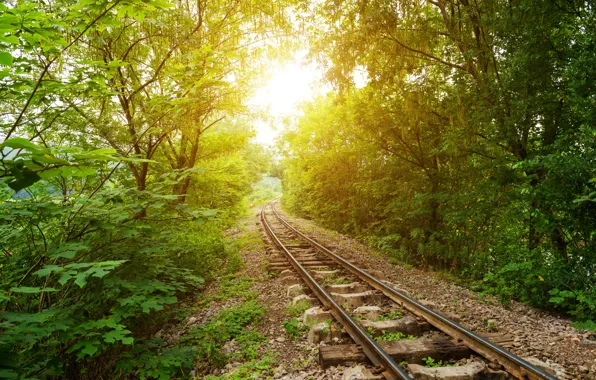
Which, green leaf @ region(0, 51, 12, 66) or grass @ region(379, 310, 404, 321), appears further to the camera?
grass @ region(379, 310, 404, 321)

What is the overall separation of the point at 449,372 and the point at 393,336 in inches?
41.1

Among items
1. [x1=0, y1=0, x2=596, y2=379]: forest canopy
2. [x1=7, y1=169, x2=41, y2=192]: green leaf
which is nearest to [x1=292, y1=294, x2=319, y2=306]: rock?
[x1=0, y1=0, x2=596, y2=379]: forest canopy

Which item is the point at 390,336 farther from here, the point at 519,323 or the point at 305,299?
the point at 519,323

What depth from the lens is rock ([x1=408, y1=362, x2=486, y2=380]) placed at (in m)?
3.39

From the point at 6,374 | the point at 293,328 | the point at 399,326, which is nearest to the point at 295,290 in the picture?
the point at 293,328

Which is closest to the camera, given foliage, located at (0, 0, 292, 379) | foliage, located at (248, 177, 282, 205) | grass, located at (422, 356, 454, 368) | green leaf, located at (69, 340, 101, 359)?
foliage, located at (0, 0, 292, 379)

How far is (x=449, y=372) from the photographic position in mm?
3459

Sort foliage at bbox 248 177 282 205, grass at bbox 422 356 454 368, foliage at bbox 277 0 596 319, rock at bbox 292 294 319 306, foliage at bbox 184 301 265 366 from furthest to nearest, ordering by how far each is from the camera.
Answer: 1. foliage at bbox 248 177 282 205
2. rock at bbox 292 294 319 306
3. foliage at bbox 277 0 596 319
4. foliage at bbox 184 301 265 366
5. grass at bbox 422 356 454 368

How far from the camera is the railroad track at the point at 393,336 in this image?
3493 mm

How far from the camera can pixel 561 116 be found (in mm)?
5992

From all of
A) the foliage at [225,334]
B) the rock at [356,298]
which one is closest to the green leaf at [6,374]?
the foliage at [225,334]

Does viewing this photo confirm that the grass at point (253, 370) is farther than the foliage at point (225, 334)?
No

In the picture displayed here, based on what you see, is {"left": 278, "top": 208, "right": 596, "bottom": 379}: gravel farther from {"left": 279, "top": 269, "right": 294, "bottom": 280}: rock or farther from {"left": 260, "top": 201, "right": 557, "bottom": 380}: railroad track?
{"left": 279, "top": 269, "right": 294, "bottom": 280}: rock

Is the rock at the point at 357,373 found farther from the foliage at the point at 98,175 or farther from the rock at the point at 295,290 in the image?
the rock at the point at 295,290
